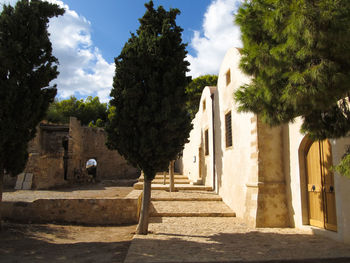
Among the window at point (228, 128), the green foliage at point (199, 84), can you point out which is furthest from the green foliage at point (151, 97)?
the green foliage at point (199, 84)

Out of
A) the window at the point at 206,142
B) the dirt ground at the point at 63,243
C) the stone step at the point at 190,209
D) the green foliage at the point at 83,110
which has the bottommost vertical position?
the dirt ground at the point at 63,243

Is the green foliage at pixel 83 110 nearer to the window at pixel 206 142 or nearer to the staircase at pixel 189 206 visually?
the window at pixel 206 142

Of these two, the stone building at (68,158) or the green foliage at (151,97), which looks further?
the stone building at (68,158)

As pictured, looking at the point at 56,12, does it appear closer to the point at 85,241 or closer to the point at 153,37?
the point at 153,37

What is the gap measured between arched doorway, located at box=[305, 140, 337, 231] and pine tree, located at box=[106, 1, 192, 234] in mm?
3151

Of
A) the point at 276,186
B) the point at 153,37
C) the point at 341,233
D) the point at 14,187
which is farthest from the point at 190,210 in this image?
the point at 14,187

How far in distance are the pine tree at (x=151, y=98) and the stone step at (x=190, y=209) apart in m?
2.40

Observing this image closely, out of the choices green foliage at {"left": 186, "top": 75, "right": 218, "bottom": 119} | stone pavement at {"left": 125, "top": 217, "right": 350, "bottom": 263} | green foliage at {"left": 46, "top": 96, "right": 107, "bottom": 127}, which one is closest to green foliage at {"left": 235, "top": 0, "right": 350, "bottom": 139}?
stone pavement at {"left": 125, "top": 217, "right": 350, "bottom": 263}

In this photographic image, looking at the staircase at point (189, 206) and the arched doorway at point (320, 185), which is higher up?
the arched doorway at point (320, 185)

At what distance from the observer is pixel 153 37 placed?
6164 mm

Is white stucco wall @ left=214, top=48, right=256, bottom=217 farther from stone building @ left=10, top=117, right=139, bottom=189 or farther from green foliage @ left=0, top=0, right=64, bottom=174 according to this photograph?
stone building @ left=10, top=117, right=139, bottom=189

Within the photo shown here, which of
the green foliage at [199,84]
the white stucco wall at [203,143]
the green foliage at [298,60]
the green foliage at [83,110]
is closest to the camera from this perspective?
the green foliage at [298,60]

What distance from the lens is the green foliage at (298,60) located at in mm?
3070

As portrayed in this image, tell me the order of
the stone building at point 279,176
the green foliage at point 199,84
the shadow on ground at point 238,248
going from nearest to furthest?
the shadow on ground at point 238,248 → the stone building at point 279,176 → the green foliage at point 199,84
